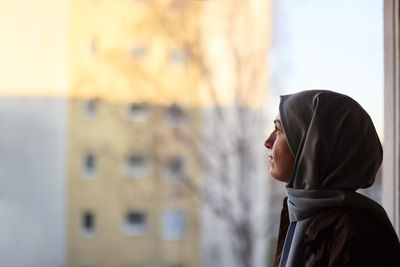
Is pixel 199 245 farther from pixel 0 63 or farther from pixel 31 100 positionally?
pixel 0 63

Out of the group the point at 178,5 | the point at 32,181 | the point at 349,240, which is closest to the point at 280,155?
the point at 349,240

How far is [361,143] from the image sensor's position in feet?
2.74

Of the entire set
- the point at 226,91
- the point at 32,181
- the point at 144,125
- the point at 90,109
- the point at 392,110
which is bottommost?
the point at 32,181

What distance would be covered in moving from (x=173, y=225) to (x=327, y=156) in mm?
7637

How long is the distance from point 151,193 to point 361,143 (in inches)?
288

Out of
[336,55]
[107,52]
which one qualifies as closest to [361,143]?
[336,55]

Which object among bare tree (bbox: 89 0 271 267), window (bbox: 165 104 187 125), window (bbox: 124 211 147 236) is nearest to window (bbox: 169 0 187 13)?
bare tree (bbox: 89 0 271 267)

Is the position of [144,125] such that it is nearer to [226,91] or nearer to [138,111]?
[138,111]

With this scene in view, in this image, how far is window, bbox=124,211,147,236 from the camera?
8.14 meters

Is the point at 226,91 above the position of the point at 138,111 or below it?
above

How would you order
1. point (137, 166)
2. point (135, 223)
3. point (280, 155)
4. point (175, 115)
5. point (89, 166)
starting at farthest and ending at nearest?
1. point (135, 223)
2. point (89, 166)
3. point (137, 166)
4. point (175, 115)
5. point (280, 155)

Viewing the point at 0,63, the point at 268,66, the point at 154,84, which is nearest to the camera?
the point at 268,66

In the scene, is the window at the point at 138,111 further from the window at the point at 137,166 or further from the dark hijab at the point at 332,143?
the dark hijab at the point at 332,143

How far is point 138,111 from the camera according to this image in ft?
24.1
